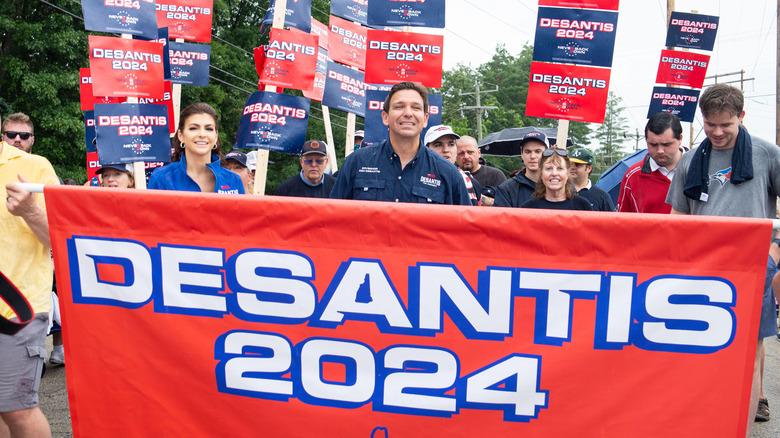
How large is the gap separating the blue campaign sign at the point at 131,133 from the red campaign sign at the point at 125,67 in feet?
0.50

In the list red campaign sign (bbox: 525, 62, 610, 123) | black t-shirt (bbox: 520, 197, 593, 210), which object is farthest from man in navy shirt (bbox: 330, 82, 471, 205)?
red campaign sign (bbox: 525, 62, 610, 123)

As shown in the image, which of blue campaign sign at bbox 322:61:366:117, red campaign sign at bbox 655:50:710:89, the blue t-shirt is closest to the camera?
the blue t-shirt

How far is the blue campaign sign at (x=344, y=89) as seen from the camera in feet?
25.5

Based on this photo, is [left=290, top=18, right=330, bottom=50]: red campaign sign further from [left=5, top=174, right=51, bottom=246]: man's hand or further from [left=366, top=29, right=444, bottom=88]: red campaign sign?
[left=5, top=174, right=51, bottom=246]: man's hand

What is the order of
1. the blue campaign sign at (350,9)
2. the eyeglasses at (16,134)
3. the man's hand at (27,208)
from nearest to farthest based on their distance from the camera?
the man's hand at (27,208), the eyeglasses at (16,134), the blue campaign sign at (350,9)

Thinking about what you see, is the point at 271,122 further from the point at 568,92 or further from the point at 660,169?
the point at 660,169

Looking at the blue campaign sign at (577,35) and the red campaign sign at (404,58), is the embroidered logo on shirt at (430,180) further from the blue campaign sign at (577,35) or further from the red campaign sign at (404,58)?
the red campaign sign at (404,58)

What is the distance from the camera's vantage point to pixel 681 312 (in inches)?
93.2

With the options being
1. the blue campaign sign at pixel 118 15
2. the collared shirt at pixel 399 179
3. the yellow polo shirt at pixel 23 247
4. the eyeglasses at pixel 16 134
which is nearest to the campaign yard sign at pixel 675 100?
the collared shirt at pixel 399 179

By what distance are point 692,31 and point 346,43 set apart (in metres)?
5.18

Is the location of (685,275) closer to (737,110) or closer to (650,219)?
(650,219)

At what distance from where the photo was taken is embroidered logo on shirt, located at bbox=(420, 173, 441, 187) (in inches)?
134

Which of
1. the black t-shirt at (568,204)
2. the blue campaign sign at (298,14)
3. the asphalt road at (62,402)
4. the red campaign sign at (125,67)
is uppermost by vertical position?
the blue campaign sign at (298,14)

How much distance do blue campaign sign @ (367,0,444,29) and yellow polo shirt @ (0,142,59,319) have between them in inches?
153
